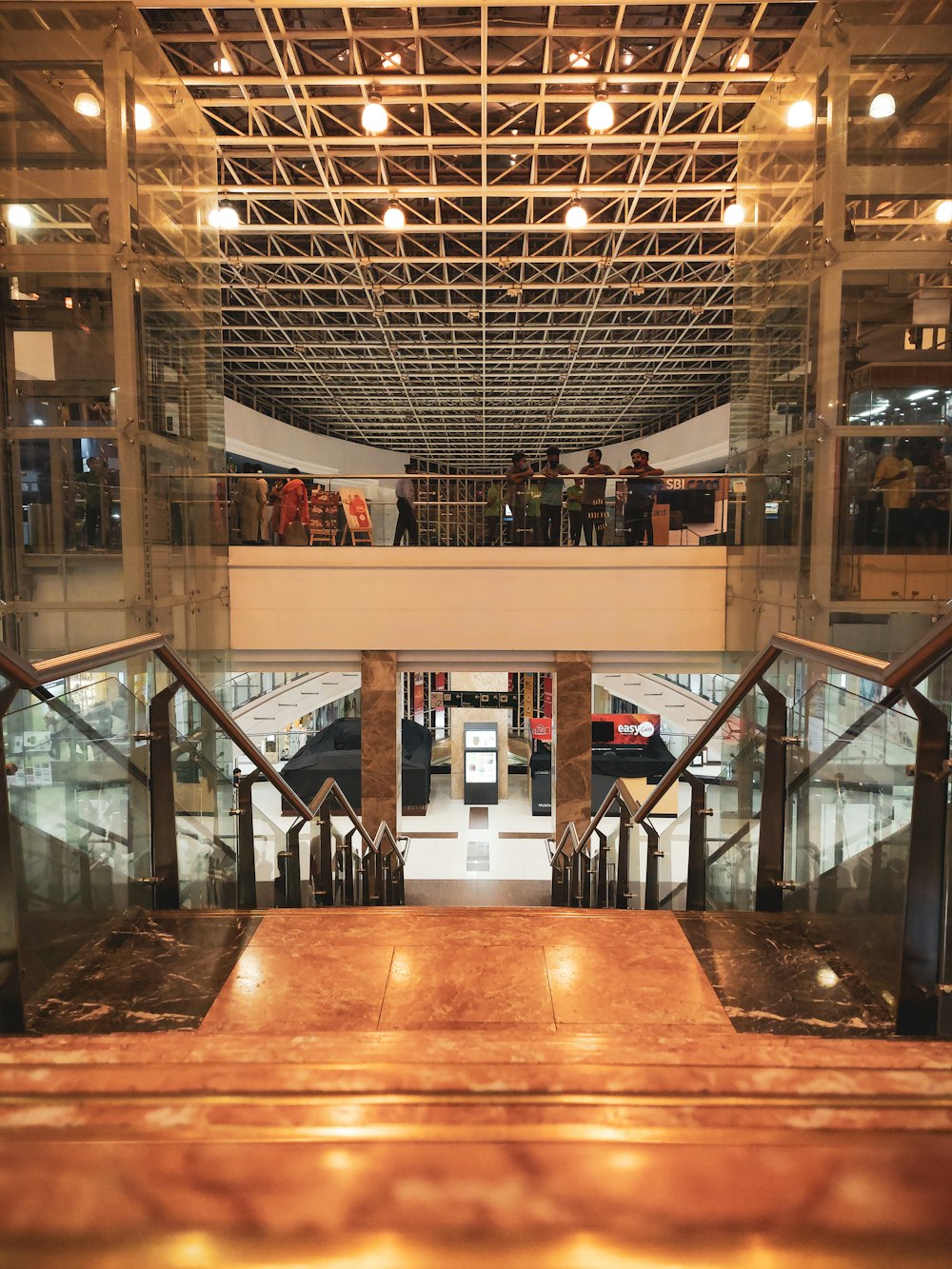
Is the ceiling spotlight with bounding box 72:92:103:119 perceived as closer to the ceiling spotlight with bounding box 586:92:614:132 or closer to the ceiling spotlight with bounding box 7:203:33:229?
the ceiling spotlight with bounding box 7:203:33:229

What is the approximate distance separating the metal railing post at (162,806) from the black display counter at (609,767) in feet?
37.8

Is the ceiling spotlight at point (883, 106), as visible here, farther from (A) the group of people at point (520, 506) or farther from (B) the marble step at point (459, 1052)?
(B) the marble step at point (459, 1052)

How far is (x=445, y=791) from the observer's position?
16.8 m

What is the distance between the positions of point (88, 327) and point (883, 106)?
542 cm

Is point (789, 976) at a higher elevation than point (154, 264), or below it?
below

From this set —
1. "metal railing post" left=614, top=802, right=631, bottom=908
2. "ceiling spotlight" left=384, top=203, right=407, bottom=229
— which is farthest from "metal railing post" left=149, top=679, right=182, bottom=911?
"ceiling spotlight" left=384, top=203, right=407, bottom=229

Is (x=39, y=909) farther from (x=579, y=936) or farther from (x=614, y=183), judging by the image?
(x=614, y=183)

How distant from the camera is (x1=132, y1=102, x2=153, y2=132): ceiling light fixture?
205 inches

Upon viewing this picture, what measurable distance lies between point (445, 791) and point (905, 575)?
40.9ft

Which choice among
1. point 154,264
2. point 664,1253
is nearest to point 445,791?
point 154,264

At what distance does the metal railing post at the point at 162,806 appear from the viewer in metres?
3.30

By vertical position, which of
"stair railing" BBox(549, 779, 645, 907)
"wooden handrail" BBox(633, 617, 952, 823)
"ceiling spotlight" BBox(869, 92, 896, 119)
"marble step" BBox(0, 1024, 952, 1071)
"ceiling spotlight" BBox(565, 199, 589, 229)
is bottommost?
"stair railing" BBox(549, 779, 645, 907)

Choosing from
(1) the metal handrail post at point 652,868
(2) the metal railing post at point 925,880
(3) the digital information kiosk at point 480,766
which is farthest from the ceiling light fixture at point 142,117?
(3) the digital information kiosk at point 480,766

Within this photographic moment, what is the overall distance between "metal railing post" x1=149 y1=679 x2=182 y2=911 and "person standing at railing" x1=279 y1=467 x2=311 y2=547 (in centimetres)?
609
